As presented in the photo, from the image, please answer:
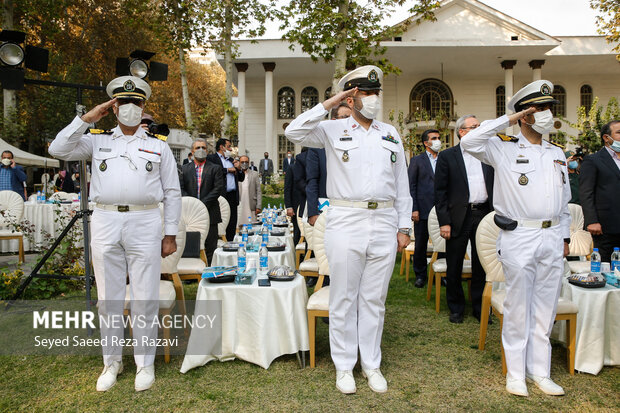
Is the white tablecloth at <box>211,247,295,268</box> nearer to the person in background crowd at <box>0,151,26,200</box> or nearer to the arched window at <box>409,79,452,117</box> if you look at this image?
the person in background crowd at <box>0,151,26,200</box>

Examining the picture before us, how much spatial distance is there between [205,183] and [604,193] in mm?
5110

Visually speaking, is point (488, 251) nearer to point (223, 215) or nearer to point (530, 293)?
point (530, 293)

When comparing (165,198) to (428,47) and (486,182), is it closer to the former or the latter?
(486,182)

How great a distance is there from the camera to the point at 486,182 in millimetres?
4883

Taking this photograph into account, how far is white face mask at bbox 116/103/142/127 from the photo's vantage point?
132 inches

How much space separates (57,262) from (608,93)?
29.6 m

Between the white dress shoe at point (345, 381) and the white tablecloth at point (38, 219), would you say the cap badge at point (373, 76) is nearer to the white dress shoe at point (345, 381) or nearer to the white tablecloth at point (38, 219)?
the white dress shoe at point (345, 381)

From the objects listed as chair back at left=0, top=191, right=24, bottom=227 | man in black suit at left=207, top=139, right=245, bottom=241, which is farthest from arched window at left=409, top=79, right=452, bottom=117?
chair back at left=0, top=191, right=24, bottom=227

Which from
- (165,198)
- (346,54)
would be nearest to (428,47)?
(346,54)

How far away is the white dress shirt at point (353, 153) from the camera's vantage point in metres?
3.29

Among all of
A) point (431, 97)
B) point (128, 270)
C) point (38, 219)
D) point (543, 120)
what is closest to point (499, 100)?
point (431, 97)

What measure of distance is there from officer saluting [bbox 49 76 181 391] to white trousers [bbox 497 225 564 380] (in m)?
2.62

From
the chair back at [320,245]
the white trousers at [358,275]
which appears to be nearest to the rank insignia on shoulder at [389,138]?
the white trousers at [358,275]

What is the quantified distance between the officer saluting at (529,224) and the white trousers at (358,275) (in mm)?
855
